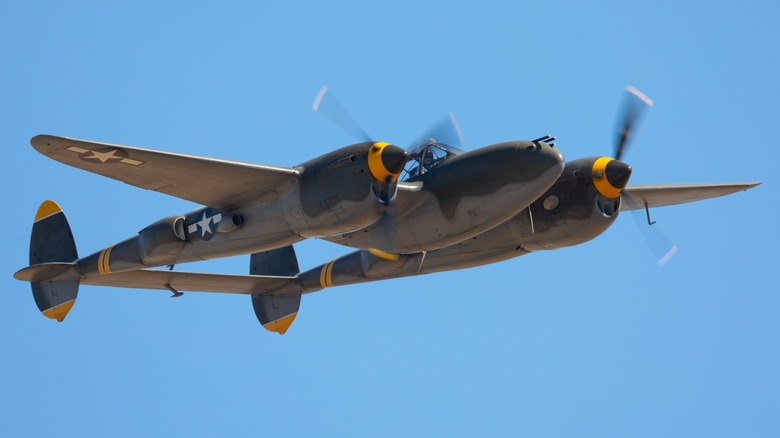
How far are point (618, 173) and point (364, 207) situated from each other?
6764mm

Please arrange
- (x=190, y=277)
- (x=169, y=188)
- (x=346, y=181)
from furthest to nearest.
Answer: (x=190, y=277) → (x=169, y=188) → (x=346, y=181)

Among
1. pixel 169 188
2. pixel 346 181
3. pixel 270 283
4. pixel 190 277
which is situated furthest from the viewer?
pixel 270 283

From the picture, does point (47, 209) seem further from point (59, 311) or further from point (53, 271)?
point (59, 311)

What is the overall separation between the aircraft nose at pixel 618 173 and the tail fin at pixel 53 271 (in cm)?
1461

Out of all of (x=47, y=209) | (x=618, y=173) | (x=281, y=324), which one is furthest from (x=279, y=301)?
(x=618, y=173)

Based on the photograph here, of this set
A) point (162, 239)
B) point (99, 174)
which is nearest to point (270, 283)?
point (162, 239)

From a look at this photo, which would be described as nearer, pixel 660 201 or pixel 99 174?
pixel 99 174

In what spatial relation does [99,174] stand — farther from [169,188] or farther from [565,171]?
[565,171]

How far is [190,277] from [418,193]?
27.0ft

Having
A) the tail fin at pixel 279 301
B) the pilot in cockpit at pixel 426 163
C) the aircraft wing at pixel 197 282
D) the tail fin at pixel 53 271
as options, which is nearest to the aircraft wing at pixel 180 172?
the pilot in cockpit at pixel 426 163

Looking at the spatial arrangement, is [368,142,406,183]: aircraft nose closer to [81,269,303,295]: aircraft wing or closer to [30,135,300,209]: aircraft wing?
[30,135,300,209]: aircraft wing

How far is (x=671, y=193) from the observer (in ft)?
119

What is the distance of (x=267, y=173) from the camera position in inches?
1181

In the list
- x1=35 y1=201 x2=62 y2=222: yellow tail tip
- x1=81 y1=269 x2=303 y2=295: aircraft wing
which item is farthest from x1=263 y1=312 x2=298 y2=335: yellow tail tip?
x1=35 y1=201 x2=62 y2=222: yellow tail tip
